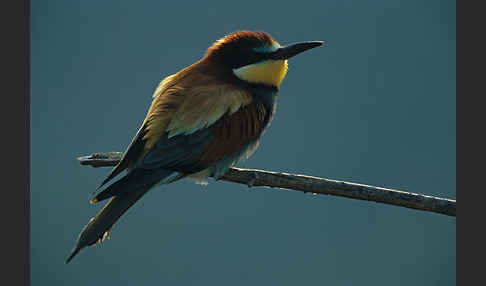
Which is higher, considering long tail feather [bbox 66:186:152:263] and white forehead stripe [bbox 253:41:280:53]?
white forehead stripe [bbox 253:41:280:53]

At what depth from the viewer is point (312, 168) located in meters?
14.1

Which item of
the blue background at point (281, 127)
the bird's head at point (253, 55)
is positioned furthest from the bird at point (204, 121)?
the blue background at point (281, 127)

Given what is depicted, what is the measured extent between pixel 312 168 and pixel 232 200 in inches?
76.9

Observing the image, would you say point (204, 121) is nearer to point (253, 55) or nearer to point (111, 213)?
point (253, 55)

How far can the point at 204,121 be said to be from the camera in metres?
2.60

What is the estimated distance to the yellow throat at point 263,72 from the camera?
9.25 feet

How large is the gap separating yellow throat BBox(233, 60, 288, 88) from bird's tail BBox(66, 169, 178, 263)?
678 mm

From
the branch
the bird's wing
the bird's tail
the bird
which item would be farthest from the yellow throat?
the bird's tail

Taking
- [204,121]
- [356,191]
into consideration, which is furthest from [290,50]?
[356,191]

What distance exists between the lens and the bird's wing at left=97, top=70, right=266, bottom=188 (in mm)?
2531

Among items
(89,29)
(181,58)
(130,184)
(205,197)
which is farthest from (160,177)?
(89,29)

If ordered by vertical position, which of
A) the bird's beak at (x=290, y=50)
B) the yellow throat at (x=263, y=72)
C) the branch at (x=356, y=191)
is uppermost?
the bird's beak at (x=290, y=50)

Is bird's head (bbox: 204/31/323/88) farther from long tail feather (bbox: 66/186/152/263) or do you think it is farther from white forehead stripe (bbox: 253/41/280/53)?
long tail feather (bbox: 66/186/152/263)

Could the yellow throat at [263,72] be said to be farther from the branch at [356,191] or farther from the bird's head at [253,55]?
the branch at [356,191]
